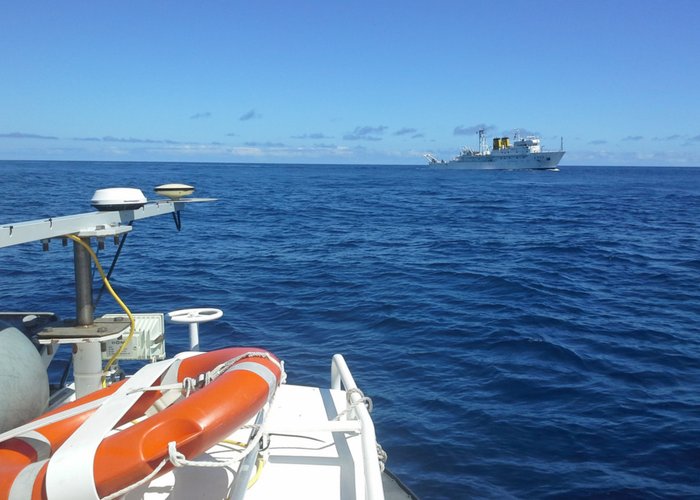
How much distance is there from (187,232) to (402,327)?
15.6 m

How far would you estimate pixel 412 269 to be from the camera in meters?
16.5

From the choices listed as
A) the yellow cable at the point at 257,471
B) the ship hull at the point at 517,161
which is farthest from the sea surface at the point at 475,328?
the ship hull at the point at 517,161

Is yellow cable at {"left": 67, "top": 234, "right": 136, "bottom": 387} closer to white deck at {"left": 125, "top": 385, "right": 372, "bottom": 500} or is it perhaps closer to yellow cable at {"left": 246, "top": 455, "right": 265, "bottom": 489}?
white deck at {"left": 125, "top": 385, "right": 372, "bottom": 500}

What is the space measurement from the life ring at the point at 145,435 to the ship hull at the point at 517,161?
10783cm

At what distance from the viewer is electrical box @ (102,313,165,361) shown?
184 inches

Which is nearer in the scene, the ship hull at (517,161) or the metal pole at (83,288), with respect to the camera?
the metal pole at (83,288)

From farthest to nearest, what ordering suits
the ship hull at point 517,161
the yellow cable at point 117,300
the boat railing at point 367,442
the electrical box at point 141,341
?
the ship hull at point 517,161 < the electrical box at point 141,341 < the yellow cable at point 117,300 < the boat railing at point 367,442

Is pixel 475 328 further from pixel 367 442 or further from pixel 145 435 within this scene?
pixel 145 435

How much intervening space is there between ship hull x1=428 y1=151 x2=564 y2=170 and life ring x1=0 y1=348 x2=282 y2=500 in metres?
108

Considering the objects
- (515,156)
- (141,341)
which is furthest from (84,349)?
(515,156)

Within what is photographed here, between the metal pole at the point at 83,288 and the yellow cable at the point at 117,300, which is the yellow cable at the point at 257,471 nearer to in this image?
the yellow cable at the point at 117,300

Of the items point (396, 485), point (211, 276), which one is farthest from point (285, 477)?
point (211, 276)

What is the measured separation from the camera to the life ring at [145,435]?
2.27 metres

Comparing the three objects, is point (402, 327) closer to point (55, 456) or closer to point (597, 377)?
point (597, 377)
